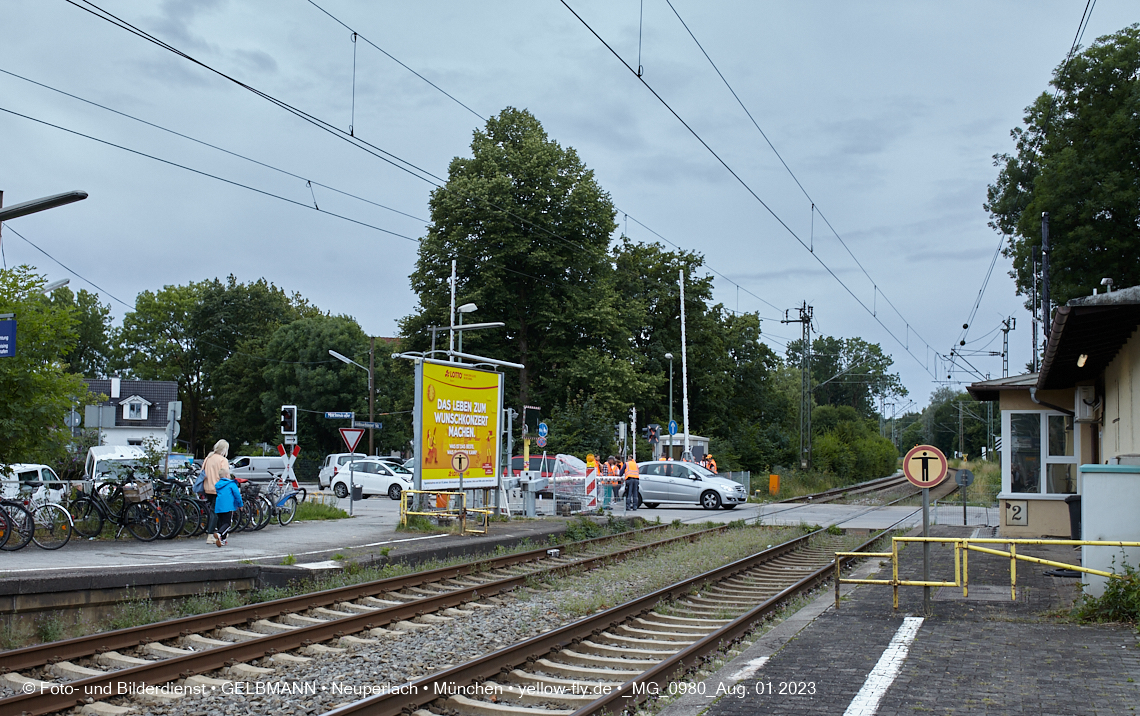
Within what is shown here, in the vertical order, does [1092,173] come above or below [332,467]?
above

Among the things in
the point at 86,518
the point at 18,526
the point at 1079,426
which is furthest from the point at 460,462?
the point at 1079,426

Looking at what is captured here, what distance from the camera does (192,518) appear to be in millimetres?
15922

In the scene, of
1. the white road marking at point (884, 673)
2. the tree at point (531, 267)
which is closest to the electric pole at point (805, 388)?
the tree at point (531, 267)

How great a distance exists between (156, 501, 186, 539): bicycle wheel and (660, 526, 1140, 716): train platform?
387 inches

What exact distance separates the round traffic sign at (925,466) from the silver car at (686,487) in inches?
805

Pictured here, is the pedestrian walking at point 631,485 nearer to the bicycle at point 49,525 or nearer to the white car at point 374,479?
the white car at point 374,479

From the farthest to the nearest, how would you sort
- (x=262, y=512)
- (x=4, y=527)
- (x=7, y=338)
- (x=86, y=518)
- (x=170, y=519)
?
(x=262, y=512) < (x=170, y=519) < (x=86, y=518) < (x=7, y=338) < (x=4, y=527)

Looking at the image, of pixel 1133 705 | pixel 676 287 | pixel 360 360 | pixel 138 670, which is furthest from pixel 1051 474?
pixel 360 360

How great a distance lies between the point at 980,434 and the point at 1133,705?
109 metres

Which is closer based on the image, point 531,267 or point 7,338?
point 7,338

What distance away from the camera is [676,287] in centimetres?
5659

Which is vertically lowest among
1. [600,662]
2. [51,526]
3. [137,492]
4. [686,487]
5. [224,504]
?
[600,662]

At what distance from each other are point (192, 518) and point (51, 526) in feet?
8.06

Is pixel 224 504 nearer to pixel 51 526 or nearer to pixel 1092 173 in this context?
pixel 51 526
